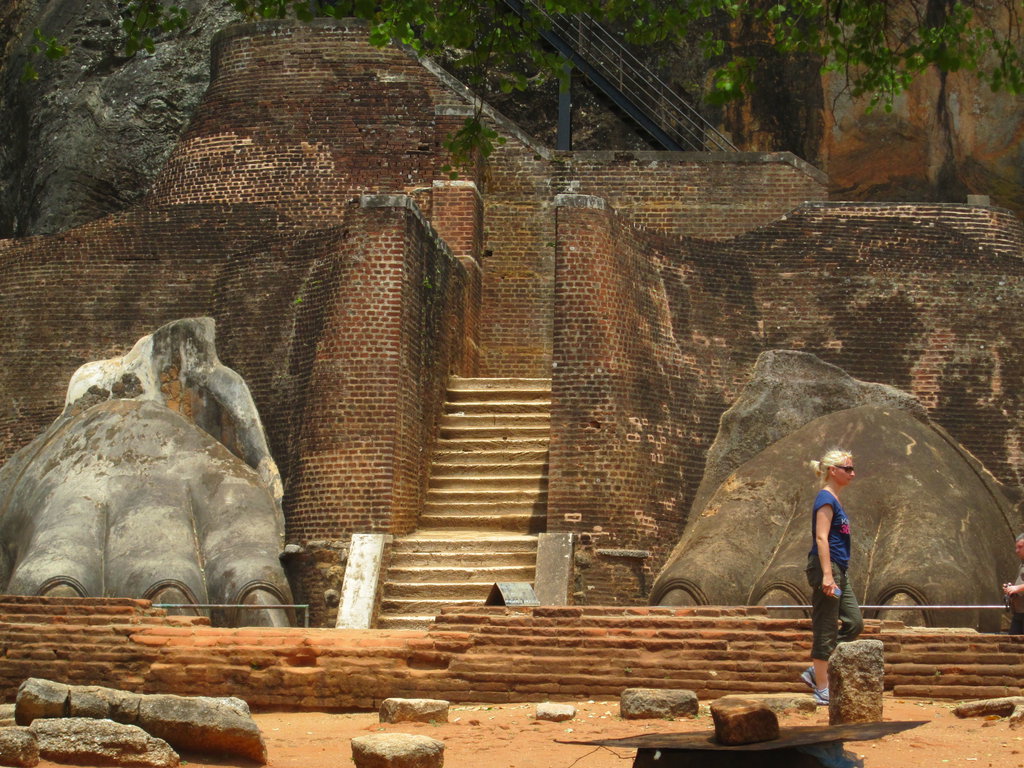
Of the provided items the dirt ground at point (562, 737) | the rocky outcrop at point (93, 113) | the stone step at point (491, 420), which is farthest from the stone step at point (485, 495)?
the rocky outcrop at point (93, 113)

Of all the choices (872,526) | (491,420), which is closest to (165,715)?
(872,526)

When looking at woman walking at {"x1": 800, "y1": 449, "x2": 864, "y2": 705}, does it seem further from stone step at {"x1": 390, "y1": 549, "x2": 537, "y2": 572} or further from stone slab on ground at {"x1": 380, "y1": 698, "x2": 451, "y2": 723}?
stone step at {"x1": 390, "y1": 549, "x2": 537, "y2": 572}

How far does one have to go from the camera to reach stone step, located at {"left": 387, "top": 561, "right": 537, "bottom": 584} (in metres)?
16.2

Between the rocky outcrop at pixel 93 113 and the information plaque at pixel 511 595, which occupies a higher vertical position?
the rocky outcrop at pixel 93 113

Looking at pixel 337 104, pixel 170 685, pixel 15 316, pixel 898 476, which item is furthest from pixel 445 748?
pixel 337 104

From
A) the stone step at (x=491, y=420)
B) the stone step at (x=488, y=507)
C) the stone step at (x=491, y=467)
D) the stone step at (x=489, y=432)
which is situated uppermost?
the stone step at (x=491, y=420)

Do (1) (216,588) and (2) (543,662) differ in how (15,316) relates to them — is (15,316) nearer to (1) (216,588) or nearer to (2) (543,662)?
(1) (216,588)

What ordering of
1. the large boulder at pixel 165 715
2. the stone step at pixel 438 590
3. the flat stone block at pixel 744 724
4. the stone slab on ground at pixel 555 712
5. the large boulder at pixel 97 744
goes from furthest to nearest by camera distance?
the stone step at pixel 438 590 < the stone slab on ground at pixel 555 712 < the large boulder at pixel 165 715 < the large boulder at pixel 97 744 < the flat stone block at pixel 744 724

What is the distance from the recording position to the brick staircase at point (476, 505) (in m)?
16.1

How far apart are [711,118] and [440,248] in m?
7.90

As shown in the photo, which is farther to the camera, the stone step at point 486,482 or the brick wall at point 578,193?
the brick wall at point 578,193

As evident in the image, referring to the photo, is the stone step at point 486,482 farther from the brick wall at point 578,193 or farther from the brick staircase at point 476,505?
the brick wall at point 578,193

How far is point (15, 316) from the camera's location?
20016mm

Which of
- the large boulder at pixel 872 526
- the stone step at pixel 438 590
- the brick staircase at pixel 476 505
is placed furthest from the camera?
the brick staircase at pixel 476 505
